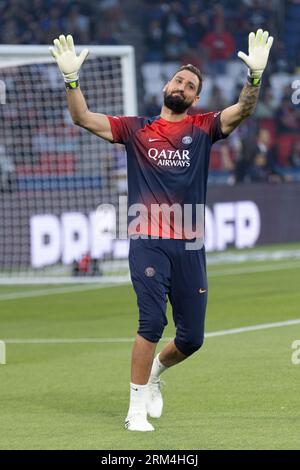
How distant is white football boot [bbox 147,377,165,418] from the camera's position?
27.5 ft

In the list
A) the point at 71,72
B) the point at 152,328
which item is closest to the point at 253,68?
the point at 71,72

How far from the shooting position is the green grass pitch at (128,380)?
763 centimetres

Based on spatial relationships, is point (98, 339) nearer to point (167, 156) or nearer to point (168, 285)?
point (168, 285)

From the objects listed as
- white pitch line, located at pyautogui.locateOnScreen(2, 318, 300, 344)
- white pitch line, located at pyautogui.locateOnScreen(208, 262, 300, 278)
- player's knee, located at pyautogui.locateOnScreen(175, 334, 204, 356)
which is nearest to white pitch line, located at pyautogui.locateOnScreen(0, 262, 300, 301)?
white pitch line, located at pyautogui.locateOnScreen(208, 262, 300, 278)

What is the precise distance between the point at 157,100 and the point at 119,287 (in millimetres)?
9425

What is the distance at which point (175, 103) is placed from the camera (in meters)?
8.17

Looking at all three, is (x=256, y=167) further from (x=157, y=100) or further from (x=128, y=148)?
(x=128, y=148)

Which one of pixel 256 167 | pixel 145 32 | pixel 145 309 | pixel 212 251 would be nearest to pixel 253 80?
pixel 145 309

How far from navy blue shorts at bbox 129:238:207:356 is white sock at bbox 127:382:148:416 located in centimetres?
31

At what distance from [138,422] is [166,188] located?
1494mm

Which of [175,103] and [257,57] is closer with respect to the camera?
[257,57]

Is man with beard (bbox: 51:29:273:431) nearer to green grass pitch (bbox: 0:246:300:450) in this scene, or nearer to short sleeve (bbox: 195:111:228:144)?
short sleeve (bbox: 195:111:228:144)

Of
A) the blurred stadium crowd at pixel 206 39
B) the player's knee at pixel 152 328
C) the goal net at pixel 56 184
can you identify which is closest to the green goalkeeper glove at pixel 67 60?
the player's knee at pixel 152 328

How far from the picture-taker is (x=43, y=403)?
29.8 feet
